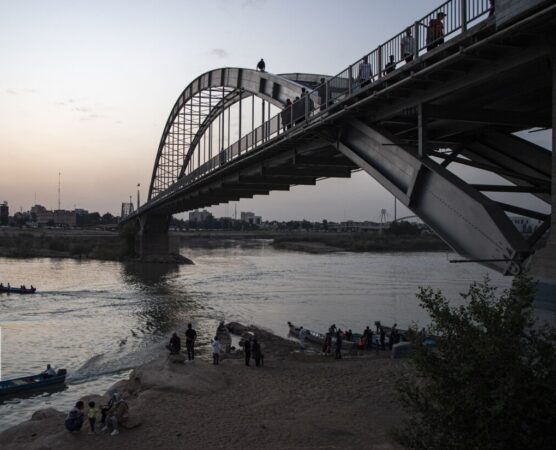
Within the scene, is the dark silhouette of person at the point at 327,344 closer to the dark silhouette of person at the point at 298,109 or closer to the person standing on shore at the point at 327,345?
the person standing on shore at the point at 327,345

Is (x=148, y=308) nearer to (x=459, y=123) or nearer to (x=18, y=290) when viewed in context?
(x=18, y=290)

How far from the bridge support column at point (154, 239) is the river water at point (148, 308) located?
1242 centimetres

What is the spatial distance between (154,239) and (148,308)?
3789 cm

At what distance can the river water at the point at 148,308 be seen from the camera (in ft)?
58.6

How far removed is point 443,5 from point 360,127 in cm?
426

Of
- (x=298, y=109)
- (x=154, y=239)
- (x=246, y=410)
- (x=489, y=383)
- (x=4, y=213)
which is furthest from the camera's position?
(x=4, y=213)

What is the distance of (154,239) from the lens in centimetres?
6738

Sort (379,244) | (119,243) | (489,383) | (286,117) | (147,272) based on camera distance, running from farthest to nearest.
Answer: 1. (379,244)
2. (119,243)
3. (147,272)
4. (286,117)
5. (489,383)

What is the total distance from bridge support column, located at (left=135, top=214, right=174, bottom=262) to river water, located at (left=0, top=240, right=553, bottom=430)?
12.4m

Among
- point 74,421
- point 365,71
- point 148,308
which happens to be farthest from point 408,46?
point 148,308

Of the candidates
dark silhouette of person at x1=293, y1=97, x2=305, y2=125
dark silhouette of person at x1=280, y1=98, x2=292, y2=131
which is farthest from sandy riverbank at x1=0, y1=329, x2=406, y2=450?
dark silhouette of person at x1=293, y1=97, x2=305, y2=125

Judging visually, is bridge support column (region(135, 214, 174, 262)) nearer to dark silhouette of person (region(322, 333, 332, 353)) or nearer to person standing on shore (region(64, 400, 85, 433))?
dark silhouette of person (region(322, 333, 332, 353))

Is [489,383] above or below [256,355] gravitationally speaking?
above

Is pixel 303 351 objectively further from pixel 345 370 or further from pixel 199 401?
pixel 199 401
